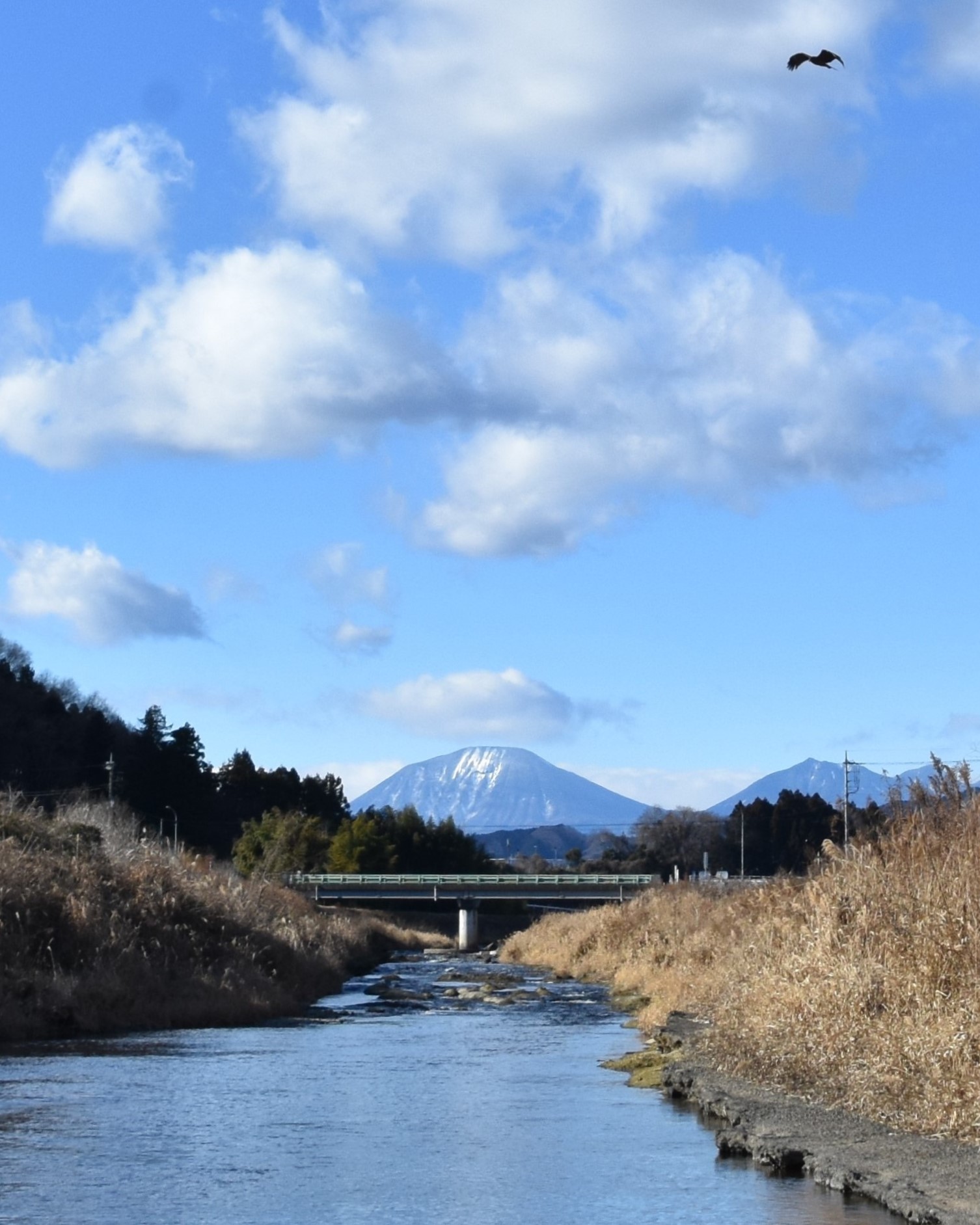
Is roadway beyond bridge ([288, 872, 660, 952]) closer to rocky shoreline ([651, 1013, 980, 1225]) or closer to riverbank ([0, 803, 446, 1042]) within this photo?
riverbank ([0, 803, 446, 1042])

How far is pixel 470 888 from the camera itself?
11262cm

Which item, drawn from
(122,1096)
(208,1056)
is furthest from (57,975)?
(122,1096)

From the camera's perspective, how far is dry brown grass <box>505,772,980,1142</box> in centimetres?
1809

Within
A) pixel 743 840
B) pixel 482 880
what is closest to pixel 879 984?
pixel 482 880

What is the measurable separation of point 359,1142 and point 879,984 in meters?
7.02

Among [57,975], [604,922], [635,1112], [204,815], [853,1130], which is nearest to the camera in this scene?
[853,1130]

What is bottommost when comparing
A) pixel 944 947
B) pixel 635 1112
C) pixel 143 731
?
pixel 635 1112

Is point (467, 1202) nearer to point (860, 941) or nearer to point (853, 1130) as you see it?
point (853, 1130)

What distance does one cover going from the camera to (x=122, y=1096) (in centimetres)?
2483

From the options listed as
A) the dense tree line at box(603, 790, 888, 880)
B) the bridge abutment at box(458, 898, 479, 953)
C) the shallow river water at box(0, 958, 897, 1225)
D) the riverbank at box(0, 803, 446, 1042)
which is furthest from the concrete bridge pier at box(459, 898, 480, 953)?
the shallow river water at box(0, 958, 897, 1225)

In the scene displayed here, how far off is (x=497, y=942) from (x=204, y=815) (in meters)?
41.3

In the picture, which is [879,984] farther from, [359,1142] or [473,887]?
[473,887]

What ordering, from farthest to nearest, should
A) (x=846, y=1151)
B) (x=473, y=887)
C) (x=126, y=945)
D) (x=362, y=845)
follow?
(x=362, y=845) → (x=473, y=887) → (x=126, y=945) → (x=846, y=1151)

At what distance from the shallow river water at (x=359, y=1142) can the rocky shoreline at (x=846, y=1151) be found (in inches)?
11.0
